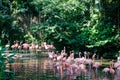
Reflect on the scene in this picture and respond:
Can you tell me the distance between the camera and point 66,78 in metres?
14.8

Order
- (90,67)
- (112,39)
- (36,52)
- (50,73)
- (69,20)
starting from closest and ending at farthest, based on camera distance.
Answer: (50,73), (90,67), (112,39), (69,20), (36,52)

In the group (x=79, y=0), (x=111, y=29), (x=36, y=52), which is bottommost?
(x=36, y=52)

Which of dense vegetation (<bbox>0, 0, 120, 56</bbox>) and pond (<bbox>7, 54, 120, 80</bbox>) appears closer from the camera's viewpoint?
pond (<bbox>7, 54, 120, 80</bbox>)

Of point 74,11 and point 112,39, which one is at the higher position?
point 74,11

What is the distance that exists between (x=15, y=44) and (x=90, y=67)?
13275 mm

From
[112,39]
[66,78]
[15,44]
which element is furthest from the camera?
[15,44]

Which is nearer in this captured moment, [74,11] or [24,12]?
[74,11]

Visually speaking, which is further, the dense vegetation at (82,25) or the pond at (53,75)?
the dense vegetation at (82,25)

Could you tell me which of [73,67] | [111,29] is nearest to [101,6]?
[111,29]

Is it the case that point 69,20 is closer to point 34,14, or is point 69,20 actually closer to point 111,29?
point 111,29

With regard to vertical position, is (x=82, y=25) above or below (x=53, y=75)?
above

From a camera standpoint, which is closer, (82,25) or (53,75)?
(53,75)

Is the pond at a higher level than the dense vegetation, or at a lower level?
lower

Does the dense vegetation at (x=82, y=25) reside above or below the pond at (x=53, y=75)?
above
